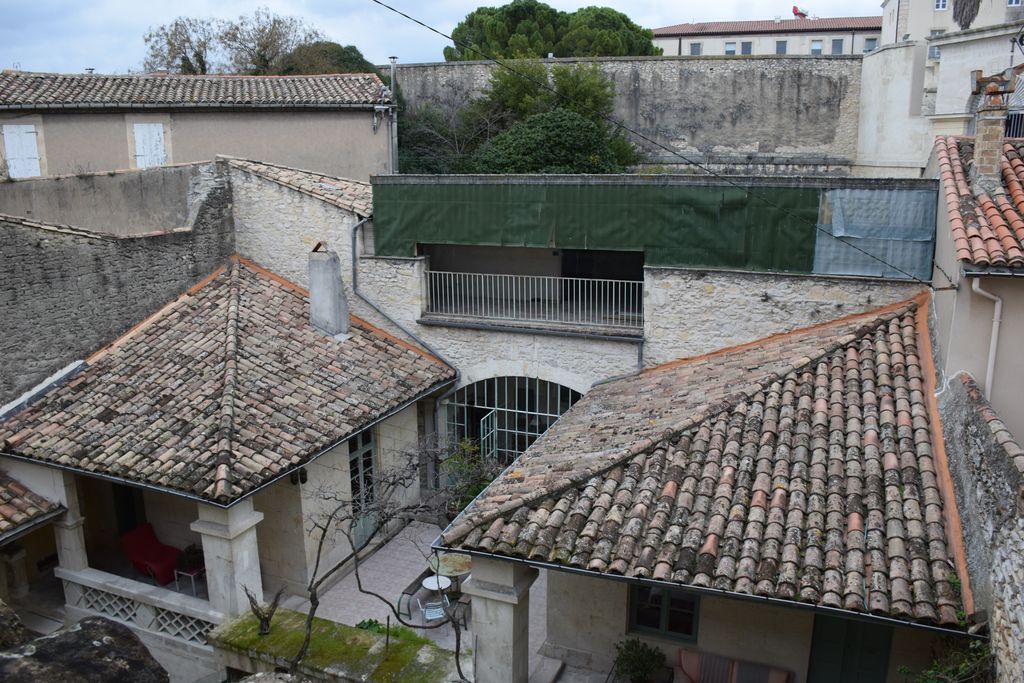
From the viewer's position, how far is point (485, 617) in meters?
8.05

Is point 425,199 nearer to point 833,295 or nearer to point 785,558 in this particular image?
point 833,295

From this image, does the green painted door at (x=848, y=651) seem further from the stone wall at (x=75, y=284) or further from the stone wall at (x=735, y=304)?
the stone wall at (x=75, y=284)

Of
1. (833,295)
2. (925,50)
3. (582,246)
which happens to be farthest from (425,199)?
(925,50)

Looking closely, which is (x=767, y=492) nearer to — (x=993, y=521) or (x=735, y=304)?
(x=993, y=521)

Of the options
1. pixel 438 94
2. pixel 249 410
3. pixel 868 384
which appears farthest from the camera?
pixel 438 94

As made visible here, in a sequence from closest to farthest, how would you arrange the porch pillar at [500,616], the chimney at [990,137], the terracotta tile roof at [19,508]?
the porch pillar at [500,616]
the chimney at [990,137]
the terracotta tile roof at [19,508]

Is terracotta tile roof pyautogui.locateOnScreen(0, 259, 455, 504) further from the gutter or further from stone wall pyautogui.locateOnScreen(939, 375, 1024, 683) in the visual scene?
stone wall pyautogui.locateOnScreen(939, 375, 1024, 683)

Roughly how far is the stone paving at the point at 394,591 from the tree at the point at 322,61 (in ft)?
80.5

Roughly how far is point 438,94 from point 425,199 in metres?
18.6

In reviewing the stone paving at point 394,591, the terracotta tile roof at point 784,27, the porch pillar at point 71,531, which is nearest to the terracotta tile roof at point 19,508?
the porch pillar at point 71,531

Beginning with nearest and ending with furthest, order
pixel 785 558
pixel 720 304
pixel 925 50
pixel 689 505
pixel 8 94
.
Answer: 1. pixel 785 558
2. pixel 689 505
3. pixel 720 304
4. pixel 8 94
5. pixel 925 50

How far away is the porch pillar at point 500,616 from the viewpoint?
780 cm

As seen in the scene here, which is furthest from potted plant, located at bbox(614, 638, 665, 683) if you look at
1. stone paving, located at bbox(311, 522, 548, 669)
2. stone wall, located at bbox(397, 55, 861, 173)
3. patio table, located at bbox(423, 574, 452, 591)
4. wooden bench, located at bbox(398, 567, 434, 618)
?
stone wall, located at bbox(397, 55, 861, 173)

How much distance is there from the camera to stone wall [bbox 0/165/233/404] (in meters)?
11.4
